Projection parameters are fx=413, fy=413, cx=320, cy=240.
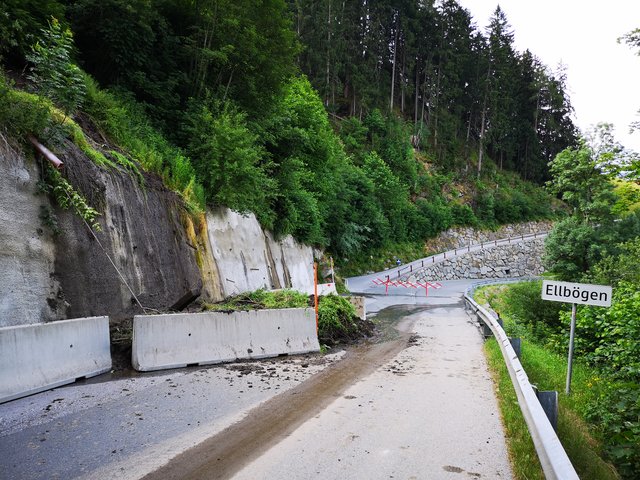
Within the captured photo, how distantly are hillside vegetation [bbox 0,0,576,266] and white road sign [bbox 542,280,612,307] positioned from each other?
9893mm

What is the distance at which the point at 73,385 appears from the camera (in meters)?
6.39

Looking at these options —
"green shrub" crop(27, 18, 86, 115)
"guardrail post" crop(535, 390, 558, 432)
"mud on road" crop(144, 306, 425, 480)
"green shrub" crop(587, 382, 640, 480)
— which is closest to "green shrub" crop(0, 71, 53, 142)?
"green shrub" crop(27, 18, 86, 115)

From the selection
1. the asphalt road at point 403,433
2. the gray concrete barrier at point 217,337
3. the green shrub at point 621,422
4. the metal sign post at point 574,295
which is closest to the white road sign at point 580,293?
the metal sign post at point 574,295

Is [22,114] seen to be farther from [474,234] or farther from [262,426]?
[474,234]

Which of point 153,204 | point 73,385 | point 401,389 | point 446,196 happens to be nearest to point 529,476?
point 401,389

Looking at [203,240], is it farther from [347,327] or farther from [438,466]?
[438,466]

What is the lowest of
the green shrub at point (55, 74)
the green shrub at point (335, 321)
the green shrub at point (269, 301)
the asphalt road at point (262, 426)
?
the asphalt road at point (262, 426)

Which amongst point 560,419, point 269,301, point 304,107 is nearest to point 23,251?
point 269,301

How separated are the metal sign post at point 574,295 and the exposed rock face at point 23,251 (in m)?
9.08

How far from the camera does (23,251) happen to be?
7.07 metres

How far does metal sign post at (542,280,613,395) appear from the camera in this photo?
24.3 feet

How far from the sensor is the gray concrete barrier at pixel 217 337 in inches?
291

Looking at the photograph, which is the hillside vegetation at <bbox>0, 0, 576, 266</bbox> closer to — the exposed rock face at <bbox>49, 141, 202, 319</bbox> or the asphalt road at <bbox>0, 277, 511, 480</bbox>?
the exposed rock face at <bbox>49, 141, 202, 319</bbox>

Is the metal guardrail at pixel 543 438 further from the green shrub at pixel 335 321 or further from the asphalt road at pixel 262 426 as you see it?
the green shrub at pixel 335 321
